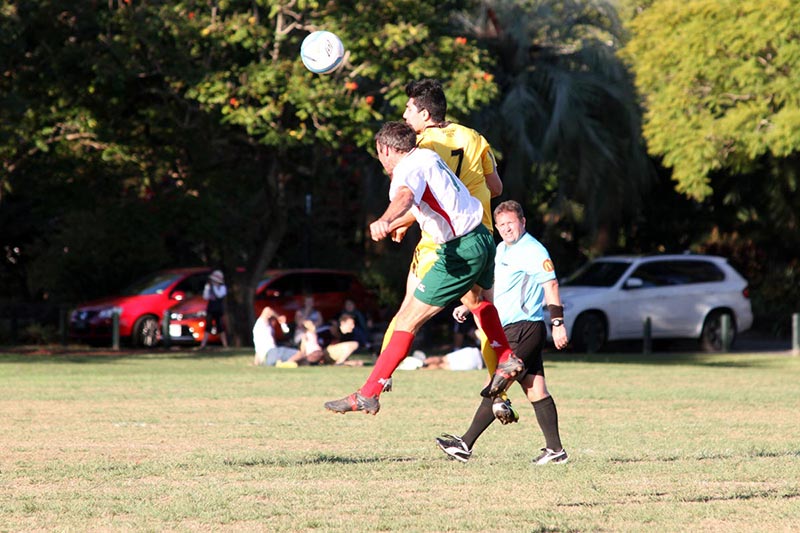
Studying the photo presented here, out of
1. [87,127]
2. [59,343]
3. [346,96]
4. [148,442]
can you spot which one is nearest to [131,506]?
[148,442]

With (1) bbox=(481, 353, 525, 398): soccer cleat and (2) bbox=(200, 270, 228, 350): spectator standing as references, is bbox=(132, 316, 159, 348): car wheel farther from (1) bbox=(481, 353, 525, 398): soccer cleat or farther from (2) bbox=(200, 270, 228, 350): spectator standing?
(1) bbox=(481, 353, 525, 398): soccer cleat

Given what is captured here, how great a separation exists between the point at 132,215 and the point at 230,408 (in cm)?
1408

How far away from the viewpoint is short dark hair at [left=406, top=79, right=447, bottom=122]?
9.45 metres

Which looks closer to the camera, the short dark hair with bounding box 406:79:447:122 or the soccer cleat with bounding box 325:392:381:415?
the soccer cleat with bounding box 325:392:381:415

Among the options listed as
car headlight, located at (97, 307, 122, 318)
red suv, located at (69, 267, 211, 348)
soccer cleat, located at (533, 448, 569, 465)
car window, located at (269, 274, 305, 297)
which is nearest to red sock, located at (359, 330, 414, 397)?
soccer cleat, located at (533, 448, 569, 465)

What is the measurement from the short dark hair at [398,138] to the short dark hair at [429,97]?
2.06 feet

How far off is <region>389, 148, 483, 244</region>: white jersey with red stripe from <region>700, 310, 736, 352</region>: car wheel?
20.7 metres

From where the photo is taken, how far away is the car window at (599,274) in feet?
93.5

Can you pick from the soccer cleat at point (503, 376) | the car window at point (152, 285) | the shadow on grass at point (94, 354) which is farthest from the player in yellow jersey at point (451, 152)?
the car window at point (152, 285)

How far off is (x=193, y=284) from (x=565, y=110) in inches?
355

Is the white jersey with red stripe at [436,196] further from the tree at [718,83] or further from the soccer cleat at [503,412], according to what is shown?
the tree at [718,83]

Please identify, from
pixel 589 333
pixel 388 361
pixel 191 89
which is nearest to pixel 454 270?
pixel 388 361

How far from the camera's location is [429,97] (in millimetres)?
9445

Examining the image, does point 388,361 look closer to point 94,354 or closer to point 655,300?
point 94,354
